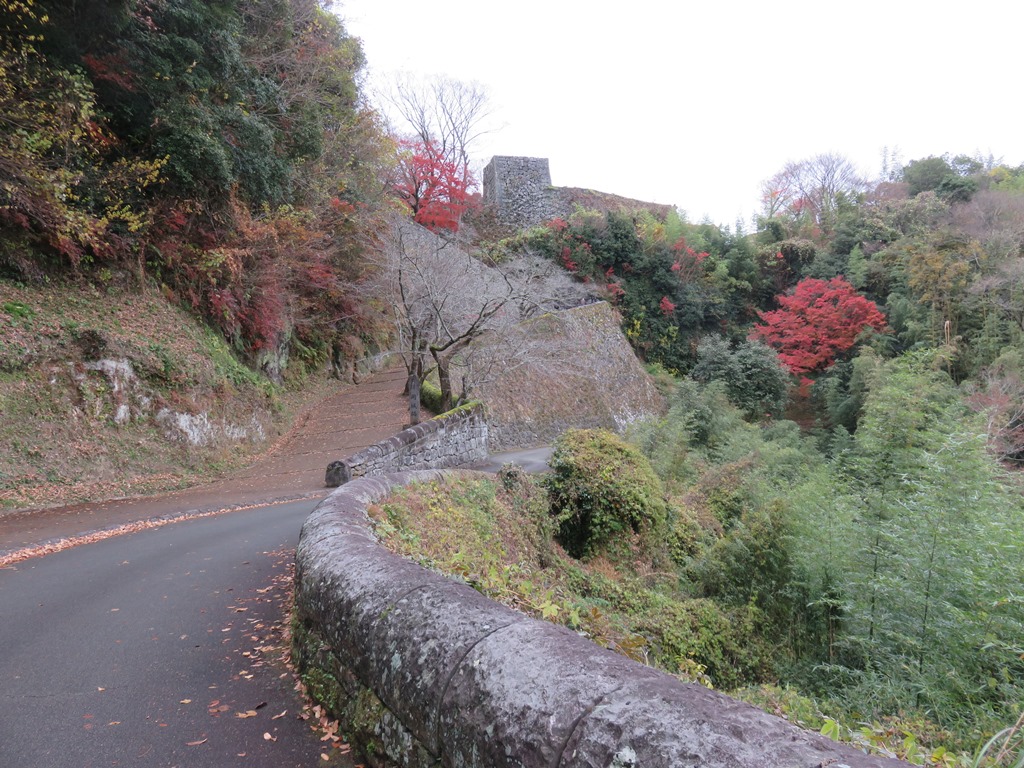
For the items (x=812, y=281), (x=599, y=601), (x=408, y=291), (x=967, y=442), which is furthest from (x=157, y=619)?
(x=812, y=281)

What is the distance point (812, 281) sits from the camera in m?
28.6

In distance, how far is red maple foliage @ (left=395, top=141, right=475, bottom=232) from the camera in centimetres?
3075

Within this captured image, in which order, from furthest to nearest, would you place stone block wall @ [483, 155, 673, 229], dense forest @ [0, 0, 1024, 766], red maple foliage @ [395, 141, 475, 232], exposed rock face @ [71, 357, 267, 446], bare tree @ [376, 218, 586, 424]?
stone block wall @ [483, 155, 673, 229] → red maple foliage @ [395, 141, 475, 232] → bare tree @ [376, 218, 586, 424] → exposed rock face @ [71, 357, 267, 446] → dense forest @ [0, 0, 1024, 766]

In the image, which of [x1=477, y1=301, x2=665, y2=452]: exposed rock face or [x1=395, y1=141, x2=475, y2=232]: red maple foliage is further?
[x1=395, y1=141, x2=475, y2=232]: red maple foliage

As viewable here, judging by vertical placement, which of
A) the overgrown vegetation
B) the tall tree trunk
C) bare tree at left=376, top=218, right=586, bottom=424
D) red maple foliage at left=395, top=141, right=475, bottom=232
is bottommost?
the overgrown vegetation

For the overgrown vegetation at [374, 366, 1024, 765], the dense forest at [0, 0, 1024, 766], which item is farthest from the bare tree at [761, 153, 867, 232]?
the overgrown vegetation at [374, 366, 1024, 765]

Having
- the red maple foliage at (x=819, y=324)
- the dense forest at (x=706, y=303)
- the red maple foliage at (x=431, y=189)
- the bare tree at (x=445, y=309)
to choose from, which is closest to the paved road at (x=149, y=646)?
the dense forest at (x=706, y=303)

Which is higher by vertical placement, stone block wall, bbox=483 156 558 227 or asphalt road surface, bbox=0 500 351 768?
stone block wall, bbox=483 156 558 227

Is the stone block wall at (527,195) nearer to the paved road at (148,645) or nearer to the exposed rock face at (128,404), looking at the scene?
the exposed rock face at (128,404)

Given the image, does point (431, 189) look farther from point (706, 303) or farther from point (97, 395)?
point (97, 395)

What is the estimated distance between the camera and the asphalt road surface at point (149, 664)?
2.88m

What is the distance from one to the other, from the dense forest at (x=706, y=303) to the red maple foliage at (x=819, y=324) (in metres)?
0.12

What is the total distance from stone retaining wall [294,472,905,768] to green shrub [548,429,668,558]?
6.02 meters

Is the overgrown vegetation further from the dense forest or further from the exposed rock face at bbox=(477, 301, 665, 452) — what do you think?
the exposed rock face at bbox=(477, 301, 665, 452)
